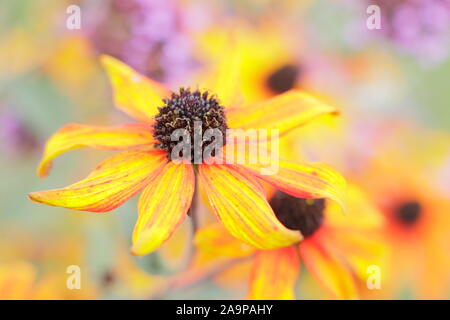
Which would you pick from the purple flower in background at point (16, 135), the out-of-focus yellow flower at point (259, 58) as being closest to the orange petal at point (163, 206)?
the out-of-focus yellow flower at point (259, 58)

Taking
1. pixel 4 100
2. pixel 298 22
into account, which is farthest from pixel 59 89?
pixel 298 22

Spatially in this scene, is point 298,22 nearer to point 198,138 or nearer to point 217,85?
point 217,85

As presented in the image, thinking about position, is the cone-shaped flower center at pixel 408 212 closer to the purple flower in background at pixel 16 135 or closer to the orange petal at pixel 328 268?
the orange petal at pixel 328 268

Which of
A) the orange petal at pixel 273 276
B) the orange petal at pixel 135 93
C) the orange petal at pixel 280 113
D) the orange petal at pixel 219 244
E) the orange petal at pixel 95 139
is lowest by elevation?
the orange petal at pixel 273 276

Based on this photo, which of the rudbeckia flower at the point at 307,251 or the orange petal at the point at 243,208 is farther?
the rudbeckia flower at the point at 307,251

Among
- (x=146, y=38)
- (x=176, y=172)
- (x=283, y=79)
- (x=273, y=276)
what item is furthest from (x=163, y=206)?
(x=283, y=79)

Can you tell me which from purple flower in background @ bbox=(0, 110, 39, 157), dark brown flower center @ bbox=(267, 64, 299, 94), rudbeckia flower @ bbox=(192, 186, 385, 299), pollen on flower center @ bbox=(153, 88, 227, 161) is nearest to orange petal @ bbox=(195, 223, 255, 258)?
rudbeckia flower @ bbox=(192, 186, 385, 299)
